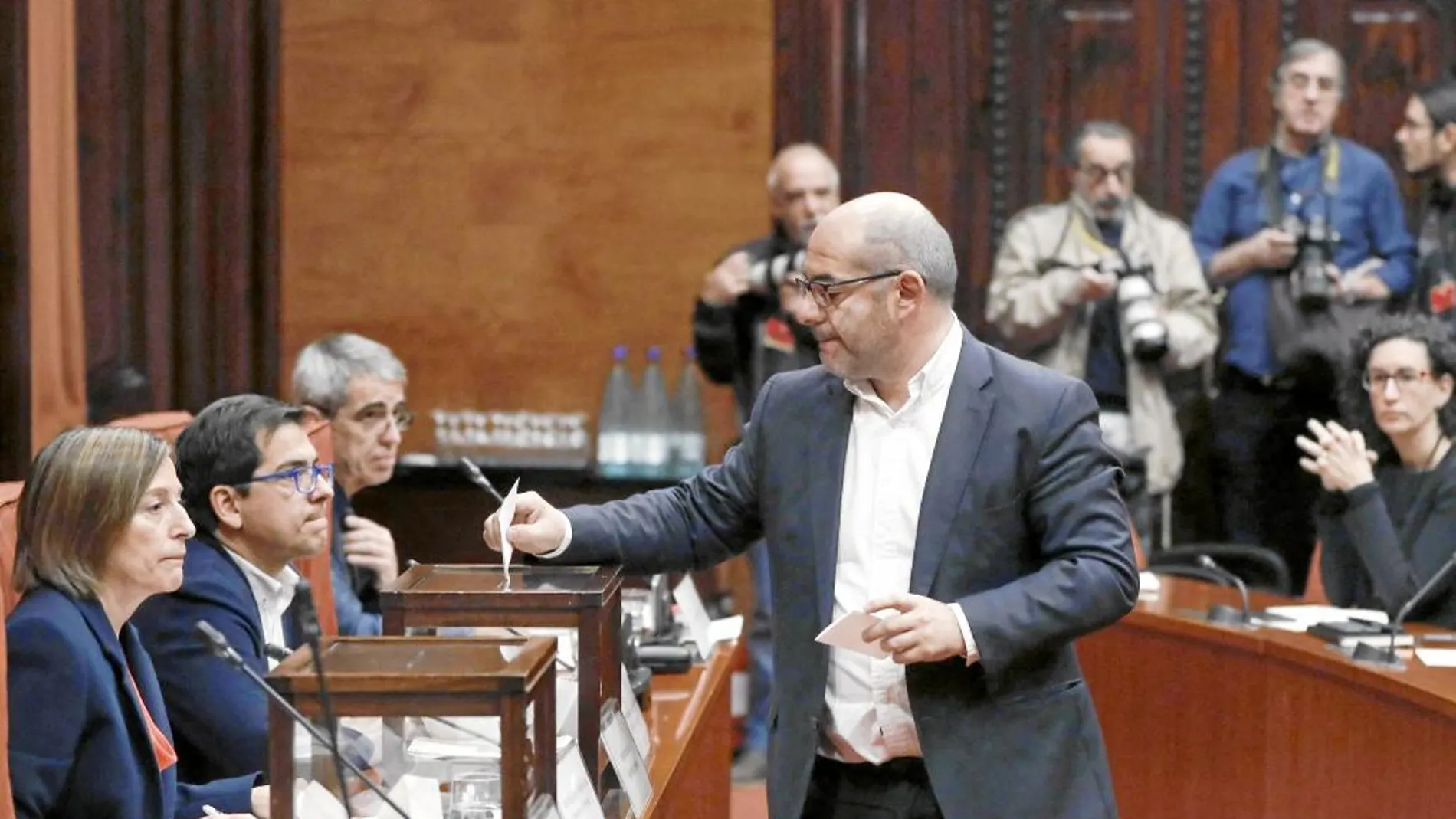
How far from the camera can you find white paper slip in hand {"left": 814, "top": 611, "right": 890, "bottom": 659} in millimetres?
2318

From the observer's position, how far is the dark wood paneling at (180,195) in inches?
210

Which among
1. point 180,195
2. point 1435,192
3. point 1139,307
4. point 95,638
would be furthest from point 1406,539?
point 180,195

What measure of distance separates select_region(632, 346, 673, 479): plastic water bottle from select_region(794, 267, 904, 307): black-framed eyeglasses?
323 cm

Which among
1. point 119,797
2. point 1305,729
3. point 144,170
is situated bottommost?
point 1305,729

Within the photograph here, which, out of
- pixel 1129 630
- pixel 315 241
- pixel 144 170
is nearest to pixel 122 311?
pixel 144 170

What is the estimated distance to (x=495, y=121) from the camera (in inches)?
241

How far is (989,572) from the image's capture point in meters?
2.50

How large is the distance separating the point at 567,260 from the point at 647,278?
10.1 inches

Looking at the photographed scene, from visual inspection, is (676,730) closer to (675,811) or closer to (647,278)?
(675,811)

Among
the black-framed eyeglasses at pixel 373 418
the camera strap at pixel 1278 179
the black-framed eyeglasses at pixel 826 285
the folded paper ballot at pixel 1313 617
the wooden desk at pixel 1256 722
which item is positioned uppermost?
the camera strap at pixel 1278 179

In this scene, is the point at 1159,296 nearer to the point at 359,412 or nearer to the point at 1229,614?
the point at 1229,614

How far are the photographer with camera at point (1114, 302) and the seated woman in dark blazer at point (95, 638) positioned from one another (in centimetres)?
320

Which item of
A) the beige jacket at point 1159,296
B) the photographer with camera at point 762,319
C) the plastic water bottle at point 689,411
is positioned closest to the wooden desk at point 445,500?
the plastic water bottle at point 689,411

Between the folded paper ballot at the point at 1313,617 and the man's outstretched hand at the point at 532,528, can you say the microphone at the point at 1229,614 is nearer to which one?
the folded paper ballot at the point at 1313,617
